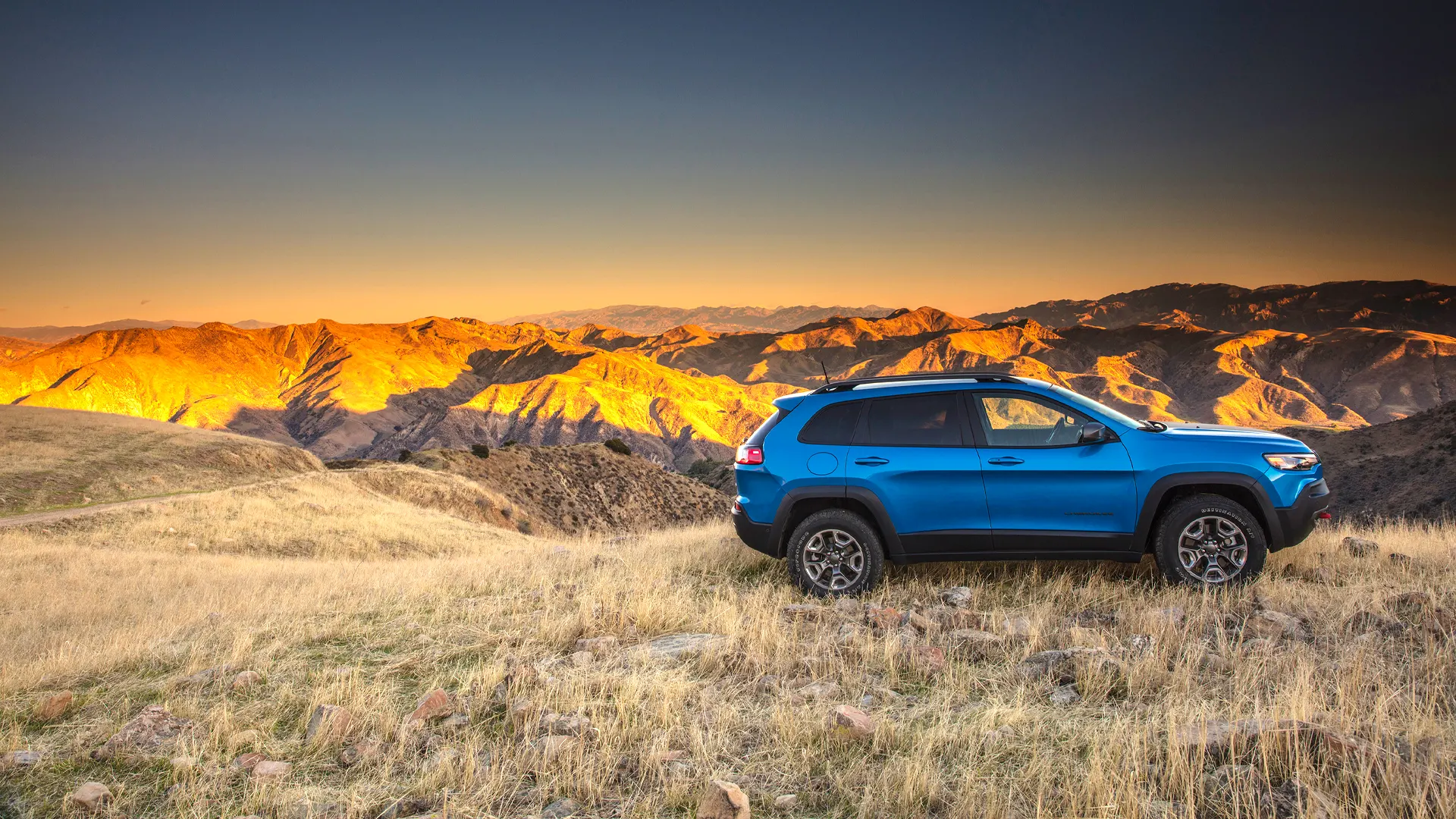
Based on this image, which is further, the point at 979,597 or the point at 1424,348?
the point at 1424,348

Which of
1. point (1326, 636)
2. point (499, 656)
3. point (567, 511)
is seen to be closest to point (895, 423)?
point (1326, 636)

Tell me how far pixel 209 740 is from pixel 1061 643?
5.26 metres

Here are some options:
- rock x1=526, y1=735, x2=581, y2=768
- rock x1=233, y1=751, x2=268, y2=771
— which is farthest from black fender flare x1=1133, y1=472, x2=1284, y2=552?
rock x1=233, y1=751, x2=268, y2=771

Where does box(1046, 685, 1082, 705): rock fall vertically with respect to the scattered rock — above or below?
above

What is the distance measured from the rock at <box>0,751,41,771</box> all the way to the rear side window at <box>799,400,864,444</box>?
5432mm

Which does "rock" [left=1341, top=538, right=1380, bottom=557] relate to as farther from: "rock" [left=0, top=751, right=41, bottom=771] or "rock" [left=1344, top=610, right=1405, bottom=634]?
"rock" [left=0, top=751, right=41, bottom=771]

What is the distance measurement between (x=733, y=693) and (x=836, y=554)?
98.6 inches

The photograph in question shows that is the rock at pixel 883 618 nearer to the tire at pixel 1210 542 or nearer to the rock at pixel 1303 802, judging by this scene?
the tire at pixel 1210 542

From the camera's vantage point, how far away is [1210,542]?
6418mm

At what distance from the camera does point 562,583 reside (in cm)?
800

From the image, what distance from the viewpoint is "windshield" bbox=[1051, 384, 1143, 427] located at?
6.65 meters

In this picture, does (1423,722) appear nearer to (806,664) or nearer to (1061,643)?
(1061,643)

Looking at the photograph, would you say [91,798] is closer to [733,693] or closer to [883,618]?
[733,693]

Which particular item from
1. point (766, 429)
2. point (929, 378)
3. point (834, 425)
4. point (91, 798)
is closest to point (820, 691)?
point (834, 425)
